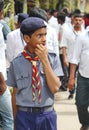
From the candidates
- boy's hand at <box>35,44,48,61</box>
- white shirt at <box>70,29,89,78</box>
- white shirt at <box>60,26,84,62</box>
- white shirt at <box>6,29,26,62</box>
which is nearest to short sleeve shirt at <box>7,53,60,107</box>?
boy's hand at <box>35,44,48,61</box>

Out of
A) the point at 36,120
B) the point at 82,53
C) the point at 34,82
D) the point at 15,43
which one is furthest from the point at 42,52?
the point at 82,53

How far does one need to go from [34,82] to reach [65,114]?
3956mm

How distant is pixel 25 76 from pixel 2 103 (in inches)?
37.3

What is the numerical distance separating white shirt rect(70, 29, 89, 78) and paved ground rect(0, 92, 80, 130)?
1.14 m

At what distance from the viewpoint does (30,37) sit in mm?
3779

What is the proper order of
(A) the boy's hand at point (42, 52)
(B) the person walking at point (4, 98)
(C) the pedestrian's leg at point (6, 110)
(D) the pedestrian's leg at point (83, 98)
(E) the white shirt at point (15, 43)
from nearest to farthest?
(A) the boy's hand at point (42, 52) < (B) the person walking at point (4, 98) < (C) the pedestrian's leg at point (6, 110) < (E) the white shirt at point (15, 43) < (D) the pedestrian's leg at point (83, 98)

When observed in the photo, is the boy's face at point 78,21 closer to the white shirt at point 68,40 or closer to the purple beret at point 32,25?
the white shirt at point 68,40

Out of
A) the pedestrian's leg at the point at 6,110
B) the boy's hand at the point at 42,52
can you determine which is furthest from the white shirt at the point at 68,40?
the boy's hand at the point at 42,52

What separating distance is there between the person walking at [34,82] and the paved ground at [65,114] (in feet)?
9.69

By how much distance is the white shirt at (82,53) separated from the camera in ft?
19.4

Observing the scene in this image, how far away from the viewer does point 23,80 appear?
3.81m

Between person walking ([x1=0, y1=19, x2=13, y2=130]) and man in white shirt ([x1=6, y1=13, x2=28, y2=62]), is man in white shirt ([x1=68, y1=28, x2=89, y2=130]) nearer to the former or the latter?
man in white shirt ([x1=6, y1=13, x2=28, y2=62])

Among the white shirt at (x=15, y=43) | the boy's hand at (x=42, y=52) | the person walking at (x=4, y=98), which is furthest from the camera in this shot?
the white shirt at (x=15, y=43)

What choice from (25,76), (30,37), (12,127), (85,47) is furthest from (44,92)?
(85,47)
